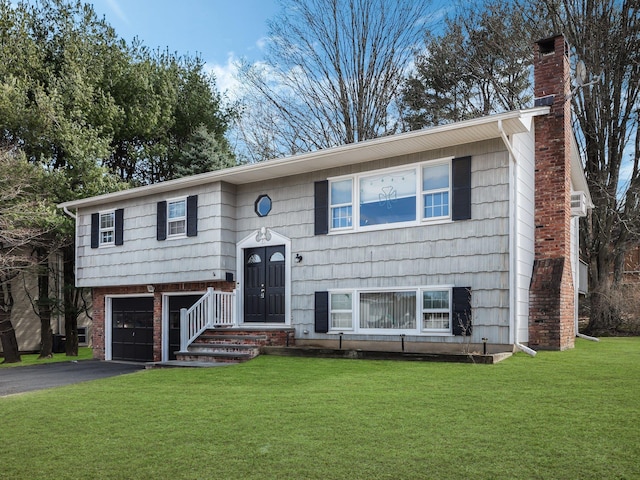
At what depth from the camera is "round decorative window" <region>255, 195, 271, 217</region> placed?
1371cm

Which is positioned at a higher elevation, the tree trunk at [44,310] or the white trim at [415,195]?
the white trim at [415,195]

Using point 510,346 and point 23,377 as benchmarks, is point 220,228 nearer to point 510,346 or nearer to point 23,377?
point 23,377

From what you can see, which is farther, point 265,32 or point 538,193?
point 265,32

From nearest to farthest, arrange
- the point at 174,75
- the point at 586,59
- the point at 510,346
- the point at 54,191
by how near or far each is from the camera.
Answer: the point at 510,346 < the point at 54,191 < the point at 586,59 < the point at 174,75

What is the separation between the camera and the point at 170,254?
1486 centimetres

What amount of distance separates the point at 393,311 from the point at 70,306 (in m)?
13.5

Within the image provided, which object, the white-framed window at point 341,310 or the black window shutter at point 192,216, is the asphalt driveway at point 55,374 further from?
the white-framed window at point 341,310

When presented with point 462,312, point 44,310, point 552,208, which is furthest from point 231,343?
point 44,310

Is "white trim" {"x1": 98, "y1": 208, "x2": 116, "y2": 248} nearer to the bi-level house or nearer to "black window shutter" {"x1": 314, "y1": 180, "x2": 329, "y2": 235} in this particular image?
the bi-level house

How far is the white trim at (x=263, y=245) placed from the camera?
515 inches

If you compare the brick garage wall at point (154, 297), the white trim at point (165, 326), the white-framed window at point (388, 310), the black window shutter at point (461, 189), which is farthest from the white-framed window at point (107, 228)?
the black window shutter at point (461, 189)

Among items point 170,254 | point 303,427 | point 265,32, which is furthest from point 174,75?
point 303,427

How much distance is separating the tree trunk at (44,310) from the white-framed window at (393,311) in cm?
1217

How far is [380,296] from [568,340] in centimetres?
394
